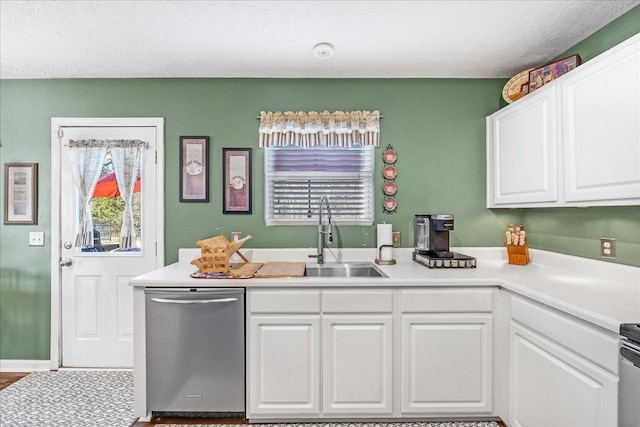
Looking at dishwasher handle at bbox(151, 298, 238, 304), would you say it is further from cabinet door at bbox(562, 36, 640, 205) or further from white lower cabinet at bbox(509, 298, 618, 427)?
cabinet door at bbox(562, 36, 640, 205)

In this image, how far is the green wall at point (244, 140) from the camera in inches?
114

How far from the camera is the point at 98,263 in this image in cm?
290

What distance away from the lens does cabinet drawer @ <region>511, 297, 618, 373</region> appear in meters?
1.32

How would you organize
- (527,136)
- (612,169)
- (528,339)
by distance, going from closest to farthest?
(612,169) < (528,339) < (527,136)

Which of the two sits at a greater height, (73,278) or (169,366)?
(73,278)

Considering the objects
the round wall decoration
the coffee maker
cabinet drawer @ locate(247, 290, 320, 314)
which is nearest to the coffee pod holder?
the coffee maker

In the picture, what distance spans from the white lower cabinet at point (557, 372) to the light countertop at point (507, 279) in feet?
0.28

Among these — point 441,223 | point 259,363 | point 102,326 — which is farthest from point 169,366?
point 441,223

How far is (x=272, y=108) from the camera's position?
2.90 m

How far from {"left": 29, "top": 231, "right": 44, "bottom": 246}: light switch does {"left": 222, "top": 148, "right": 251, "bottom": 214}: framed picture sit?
4.97 feet

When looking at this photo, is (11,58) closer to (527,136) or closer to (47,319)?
(47,319)

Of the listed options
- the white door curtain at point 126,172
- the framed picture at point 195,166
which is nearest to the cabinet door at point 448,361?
the framed picture at point 195,166

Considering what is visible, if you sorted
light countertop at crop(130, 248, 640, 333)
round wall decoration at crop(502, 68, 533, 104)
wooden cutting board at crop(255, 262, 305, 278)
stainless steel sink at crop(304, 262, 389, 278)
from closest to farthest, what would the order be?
light countertop at crop(130, 248, 640, 333) < wooden cutting board at crop(255, 262, 305, 278) < round wall decoration at crop(502, 68, 533, 104) < stainless steel sink at crop(304, 262, 389, 278)

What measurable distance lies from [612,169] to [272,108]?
224 cm
